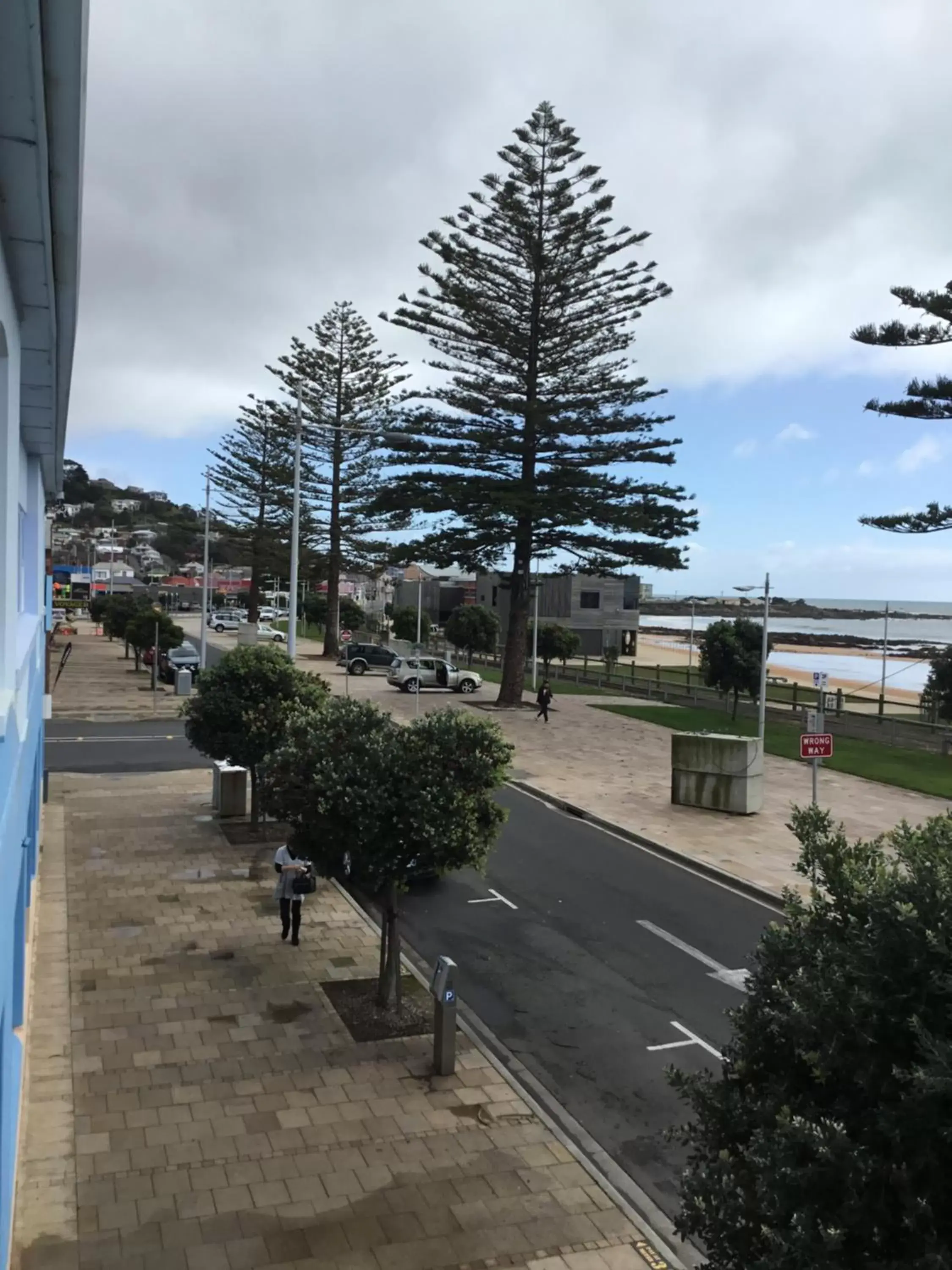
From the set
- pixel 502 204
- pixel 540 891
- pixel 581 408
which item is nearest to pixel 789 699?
pixel 581 408

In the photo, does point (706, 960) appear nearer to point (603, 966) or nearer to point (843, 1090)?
point (603, 966)

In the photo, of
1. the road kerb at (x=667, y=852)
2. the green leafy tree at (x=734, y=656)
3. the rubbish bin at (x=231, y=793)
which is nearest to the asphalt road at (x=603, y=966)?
the road kerb at (x=667, y=852)

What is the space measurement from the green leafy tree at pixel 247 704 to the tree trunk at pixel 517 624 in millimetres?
17845

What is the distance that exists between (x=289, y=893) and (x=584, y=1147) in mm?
4576

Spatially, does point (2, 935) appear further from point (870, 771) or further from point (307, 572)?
point (307, 572)

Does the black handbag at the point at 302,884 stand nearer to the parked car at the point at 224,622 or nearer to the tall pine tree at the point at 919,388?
the tall pine tree at the point at 919,388

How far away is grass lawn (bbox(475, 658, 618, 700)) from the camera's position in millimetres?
40062

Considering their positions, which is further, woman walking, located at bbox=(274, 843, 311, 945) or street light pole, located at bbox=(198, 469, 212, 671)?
street light pole, located at bbox=(198, 469, 212, 671)

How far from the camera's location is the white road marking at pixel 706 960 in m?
10.3

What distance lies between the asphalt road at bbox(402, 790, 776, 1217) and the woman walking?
1.41 metres

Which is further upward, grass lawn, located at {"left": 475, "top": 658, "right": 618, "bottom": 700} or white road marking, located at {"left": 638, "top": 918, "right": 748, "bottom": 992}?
grass lawn, located at {"left": 475, "top": 658, "right": 618, "bottom": 700}

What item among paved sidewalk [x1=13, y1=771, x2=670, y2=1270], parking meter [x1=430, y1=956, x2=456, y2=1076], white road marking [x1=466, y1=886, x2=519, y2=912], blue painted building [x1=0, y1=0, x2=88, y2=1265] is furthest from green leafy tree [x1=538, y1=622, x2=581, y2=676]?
blue painted building [x1=0, y1=0, x2=88, y2=1265]

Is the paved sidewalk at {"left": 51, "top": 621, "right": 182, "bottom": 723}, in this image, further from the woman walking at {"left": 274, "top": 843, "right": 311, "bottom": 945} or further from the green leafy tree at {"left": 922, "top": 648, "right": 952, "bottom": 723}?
the green leafy tree at {"left": 922, "top": 648, "right": 952, "bottom": 723}

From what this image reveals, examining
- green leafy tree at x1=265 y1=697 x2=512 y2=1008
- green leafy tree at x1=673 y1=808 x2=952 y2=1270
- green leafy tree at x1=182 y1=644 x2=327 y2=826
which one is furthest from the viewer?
green leafy tree at x1=182 y1=644 x2=327 y2=826
